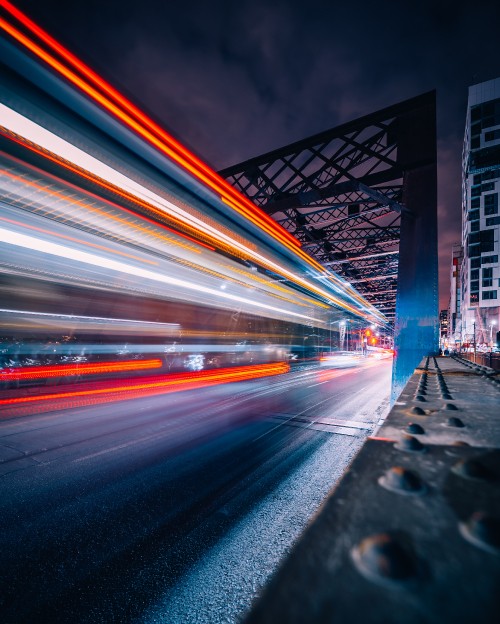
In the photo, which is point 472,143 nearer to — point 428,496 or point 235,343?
point 235,343

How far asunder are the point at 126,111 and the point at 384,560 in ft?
24.7

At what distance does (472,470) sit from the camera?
2.56 feet

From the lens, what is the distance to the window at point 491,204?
58188 mm

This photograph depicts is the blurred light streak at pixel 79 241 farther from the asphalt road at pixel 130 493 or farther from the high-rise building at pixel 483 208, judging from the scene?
the high-rise building at pixel 483 208

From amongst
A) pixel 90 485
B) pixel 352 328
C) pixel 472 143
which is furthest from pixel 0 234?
pixel 472 143

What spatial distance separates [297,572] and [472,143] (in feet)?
281

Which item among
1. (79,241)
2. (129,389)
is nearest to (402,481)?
(79,241)

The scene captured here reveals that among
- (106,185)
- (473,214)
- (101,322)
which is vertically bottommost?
(101,322)

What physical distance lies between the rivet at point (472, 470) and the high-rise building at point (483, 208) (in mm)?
68490

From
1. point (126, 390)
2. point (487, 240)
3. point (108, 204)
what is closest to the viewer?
point (108, 204)

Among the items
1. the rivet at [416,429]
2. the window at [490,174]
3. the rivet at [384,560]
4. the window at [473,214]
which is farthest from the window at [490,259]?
the rivet at [384,560]

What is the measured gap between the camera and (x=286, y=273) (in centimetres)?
1775

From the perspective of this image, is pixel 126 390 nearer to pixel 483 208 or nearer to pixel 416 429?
pixel 416 429

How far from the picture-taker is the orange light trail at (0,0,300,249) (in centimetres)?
411
